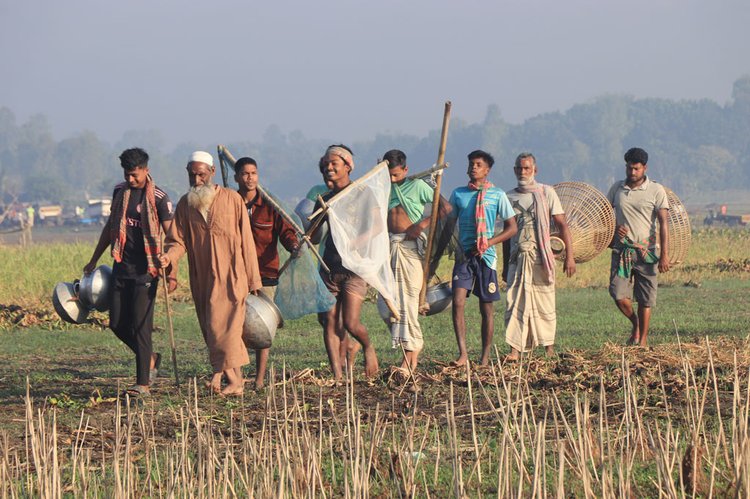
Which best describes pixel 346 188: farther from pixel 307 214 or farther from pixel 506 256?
pixel 506 256

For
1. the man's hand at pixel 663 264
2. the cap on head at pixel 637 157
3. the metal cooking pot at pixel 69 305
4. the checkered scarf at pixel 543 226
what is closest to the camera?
the metal cooking pot at pixel 69 305

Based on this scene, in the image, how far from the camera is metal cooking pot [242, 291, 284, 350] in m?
9.06

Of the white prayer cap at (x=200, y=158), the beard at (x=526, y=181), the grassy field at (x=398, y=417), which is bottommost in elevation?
the grassy field at (x=398, y=417)

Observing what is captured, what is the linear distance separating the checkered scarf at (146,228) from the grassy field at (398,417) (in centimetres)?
100

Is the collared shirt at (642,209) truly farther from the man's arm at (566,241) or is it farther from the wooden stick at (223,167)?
the wooden stick at (223,167)

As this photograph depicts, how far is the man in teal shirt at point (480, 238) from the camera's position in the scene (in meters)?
10.2

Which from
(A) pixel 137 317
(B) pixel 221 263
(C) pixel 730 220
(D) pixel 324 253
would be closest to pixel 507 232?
(D) pixel 324 253

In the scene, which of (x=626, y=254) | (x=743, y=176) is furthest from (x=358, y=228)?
(x=743, y=176)

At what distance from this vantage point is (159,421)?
7977mm

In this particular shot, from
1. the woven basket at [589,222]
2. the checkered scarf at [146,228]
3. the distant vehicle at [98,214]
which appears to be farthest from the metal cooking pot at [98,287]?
the distant vehicle at [98,214]

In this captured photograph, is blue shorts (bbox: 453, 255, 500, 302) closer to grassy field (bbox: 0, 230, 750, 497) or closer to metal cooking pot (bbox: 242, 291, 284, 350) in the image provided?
grassy field (bbox: 0, 230, 750, 497)

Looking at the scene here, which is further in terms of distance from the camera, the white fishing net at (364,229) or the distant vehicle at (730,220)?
the distant vehicle at (730,220)

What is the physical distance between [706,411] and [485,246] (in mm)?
2998

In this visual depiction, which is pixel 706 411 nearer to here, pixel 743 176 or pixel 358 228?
pixel 358 228
